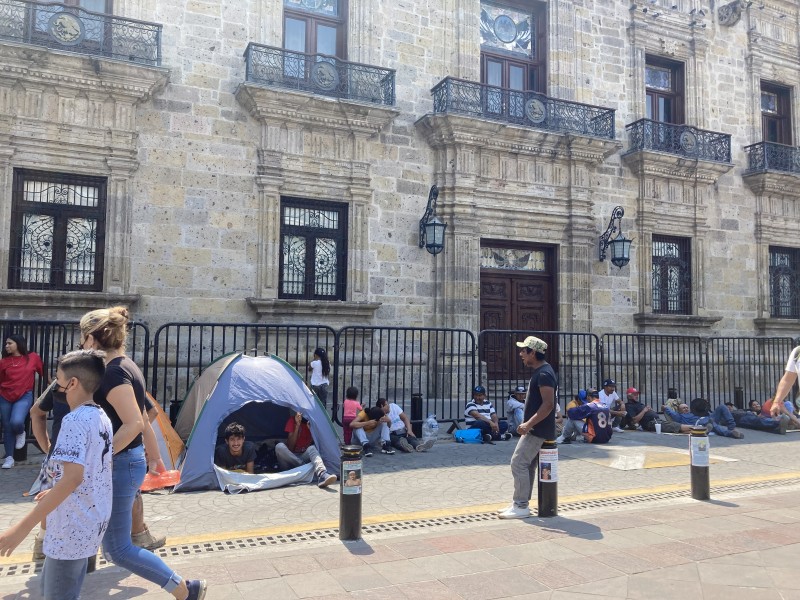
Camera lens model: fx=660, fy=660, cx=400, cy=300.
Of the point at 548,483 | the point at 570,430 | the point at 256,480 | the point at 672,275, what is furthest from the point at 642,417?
the point at 256,480

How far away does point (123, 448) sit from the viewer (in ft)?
13.2

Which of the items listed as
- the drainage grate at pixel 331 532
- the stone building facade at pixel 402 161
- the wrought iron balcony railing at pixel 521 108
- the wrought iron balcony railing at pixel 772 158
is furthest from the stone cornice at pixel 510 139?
the drainage grate at pixel 331 532

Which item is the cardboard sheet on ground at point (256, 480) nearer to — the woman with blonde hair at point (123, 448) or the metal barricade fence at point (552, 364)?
the woman with blonde hair at point (123, 448)

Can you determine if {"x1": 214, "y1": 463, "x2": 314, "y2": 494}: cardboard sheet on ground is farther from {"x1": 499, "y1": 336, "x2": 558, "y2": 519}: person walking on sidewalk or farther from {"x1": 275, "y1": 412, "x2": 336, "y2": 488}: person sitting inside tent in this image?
{"x1": 499, "y1": 336, "x2": 558, "y2": 519}: person walking on sidewalk

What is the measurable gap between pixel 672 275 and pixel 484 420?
30.3 ft

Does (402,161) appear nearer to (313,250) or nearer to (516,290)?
(313,250)

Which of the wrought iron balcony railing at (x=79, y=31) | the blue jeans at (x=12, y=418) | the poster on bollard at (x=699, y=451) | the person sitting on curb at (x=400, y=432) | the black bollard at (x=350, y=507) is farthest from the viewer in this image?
the wrought iron balcony railing at (x=79, y=31)

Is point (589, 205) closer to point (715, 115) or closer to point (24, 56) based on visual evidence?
point (715, 115)

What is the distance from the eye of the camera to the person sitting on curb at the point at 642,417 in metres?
12.6

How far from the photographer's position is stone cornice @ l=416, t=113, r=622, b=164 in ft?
47.1

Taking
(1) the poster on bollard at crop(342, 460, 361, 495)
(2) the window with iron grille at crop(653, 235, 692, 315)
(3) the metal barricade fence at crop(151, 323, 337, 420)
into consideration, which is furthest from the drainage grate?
(2) the window with iron grille at crop(653, 235, 692, 315)

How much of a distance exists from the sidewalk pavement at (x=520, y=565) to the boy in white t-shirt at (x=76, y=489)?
4.12 feet

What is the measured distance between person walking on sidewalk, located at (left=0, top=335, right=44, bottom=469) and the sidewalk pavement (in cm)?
415

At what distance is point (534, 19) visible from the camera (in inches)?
655
